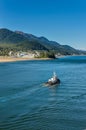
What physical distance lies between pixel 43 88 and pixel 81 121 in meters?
33.6

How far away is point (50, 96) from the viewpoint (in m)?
66.1

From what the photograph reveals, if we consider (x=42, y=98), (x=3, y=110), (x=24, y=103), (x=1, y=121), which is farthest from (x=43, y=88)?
(x=1, y=121)

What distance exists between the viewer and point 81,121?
4494 cm

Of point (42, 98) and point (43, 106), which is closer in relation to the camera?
point (43, 106)

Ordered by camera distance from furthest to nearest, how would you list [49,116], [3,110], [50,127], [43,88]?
1. [43,88]
2. [3,110]
3. [49,116]
4. [50,127]

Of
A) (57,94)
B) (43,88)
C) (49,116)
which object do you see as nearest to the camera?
(49,116)

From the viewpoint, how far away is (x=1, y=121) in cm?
4525

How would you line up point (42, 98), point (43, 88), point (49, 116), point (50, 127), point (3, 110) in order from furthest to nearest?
1. point (43, 88)
2. point (42, 98)
3. point (3, 110)
4. point (49, 116)
5. point (50, 127)

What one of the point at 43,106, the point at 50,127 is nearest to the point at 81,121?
the point at 50,127

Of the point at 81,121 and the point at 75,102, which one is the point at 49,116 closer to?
the point at 81,121

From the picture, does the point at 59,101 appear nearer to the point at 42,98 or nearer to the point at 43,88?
the point at 42,98

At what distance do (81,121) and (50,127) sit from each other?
201 inches

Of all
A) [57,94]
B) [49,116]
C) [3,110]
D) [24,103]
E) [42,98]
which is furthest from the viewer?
[57,94]

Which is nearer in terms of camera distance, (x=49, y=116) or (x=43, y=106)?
(x=49, y=116)
